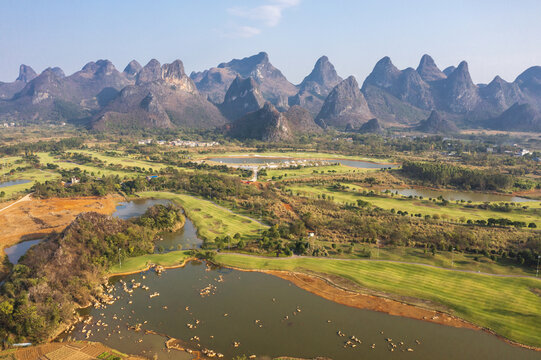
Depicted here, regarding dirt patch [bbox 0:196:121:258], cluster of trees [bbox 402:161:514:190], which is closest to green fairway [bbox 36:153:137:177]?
dirt patch [bbox 0:196:121:258]

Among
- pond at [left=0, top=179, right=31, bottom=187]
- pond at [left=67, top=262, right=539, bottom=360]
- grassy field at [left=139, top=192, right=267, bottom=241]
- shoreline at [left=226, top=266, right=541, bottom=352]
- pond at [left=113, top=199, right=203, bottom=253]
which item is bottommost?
pond at [left=67, top=262, right=539, bottom=360]

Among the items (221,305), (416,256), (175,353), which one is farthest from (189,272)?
(416,256)

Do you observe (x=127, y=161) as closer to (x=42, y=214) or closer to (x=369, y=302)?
(x=42, y=214)

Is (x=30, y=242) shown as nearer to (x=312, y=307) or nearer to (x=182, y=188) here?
(x=182, y=188)

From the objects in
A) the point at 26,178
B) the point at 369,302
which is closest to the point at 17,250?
the point at 369,302

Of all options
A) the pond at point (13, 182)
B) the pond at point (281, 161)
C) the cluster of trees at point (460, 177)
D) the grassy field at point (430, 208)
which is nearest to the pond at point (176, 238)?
A: the grassy field at point (430, 208)

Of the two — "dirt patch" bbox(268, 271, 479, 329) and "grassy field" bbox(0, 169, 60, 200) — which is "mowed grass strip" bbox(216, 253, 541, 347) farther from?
"grassy field" bbox(0, 169, 60, 200)

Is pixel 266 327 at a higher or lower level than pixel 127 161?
lower
